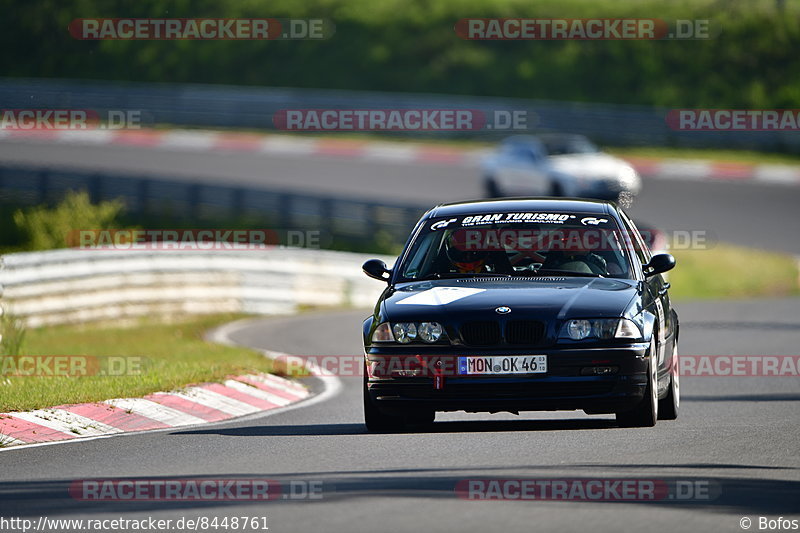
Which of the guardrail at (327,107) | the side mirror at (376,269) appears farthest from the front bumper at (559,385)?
the guardrail at (327,107)

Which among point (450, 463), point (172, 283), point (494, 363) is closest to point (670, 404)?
point (494, 363)

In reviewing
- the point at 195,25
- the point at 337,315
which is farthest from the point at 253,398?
the point at 195,25

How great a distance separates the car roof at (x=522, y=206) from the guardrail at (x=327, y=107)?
1259 inches

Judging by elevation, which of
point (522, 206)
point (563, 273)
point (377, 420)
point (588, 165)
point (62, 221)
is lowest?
point (377, 420)

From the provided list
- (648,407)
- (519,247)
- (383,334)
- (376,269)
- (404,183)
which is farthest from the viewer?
(404,183)

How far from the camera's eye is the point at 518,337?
30.9 feet

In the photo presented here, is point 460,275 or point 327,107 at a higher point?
point 327,107

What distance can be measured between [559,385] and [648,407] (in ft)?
2.51

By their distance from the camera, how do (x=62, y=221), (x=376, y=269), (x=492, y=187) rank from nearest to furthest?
1. (x=376, y=269)
2. (x=62, y=221)
3. (x=492, y=187)

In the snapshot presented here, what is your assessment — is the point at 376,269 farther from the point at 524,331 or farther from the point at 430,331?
the point at 524,331

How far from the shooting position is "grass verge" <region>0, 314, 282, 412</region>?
39.5 feet

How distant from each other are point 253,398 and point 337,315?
29.2 feet

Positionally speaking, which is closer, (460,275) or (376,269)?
(460,275)

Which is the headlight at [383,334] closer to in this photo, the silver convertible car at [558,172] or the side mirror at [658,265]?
the side mirror at [658,265]
